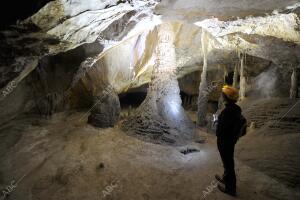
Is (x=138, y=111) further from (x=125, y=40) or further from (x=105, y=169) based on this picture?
(x=105, y=169)

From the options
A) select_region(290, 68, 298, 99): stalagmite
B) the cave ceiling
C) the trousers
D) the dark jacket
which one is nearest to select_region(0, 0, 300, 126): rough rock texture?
the cave ceiling

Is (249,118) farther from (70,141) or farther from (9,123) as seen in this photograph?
(9,123)

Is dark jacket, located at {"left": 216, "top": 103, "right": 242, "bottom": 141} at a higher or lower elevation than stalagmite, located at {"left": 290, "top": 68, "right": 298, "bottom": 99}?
higher

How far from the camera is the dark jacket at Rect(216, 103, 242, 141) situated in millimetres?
3893

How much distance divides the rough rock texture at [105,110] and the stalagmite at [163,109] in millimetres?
592

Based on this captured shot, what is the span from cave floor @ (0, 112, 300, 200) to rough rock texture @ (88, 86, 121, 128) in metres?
0.87

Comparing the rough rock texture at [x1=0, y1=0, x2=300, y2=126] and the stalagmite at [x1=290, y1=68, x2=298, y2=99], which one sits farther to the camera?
the stalagmite at [x1=290, y1=68, x2=298, y2=99]

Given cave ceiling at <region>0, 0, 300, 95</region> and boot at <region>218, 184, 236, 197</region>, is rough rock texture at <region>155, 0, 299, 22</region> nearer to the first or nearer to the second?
cave ceiling at <region>0, 0, 300, 95</region>

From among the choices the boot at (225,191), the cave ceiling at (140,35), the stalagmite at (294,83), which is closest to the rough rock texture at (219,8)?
the cave ceiling at (140,35)

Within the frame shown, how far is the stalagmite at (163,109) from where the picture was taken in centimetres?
806

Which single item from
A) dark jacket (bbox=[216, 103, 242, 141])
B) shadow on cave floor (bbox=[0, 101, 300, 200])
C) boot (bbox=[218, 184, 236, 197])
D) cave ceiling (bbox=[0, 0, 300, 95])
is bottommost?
shadow on cave floor (bbox=[0, 101, 300, 200])

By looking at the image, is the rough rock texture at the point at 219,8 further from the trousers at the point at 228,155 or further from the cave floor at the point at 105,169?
the cave floor at the point at 105,169

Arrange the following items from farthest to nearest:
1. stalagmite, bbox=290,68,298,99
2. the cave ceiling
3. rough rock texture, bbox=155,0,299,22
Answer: stalagmite, bbox=290,68,298,99, rough rock texture, bbox=155,0,299,22, the cave ceiling

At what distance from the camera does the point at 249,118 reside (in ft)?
31.1
